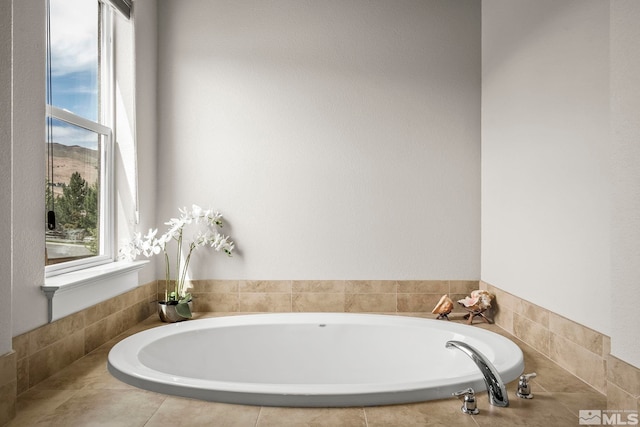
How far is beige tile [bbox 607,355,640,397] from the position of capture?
1455 millimetres

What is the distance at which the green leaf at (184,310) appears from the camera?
2793 mm

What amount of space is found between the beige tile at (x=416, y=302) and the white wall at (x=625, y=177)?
156 centimetres

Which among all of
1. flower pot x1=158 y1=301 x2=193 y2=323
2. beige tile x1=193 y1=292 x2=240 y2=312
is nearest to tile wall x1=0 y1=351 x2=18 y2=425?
flower pot x1=158 y1=301 x2=193 y2=323

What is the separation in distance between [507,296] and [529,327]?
0.30m

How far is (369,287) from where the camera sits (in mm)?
3096

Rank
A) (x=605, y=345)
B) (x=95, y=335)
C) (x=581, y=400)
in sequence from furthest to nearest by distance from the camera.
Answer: (x=95, y=335) → (x=605, y=345) → (x=581, y=400)

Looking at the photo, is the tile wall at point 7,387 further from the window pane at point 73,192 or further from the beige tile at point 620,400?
the beige tile at point 620,400

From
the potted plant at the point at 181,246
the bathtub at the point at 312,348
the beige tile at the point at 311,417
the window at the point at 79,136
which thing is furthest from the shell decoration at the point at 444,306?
the window at the point at 79,136

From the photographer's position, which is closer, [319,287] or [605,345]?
[605,345]

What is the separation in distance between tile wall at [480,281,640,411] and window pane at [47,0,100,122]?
240cm

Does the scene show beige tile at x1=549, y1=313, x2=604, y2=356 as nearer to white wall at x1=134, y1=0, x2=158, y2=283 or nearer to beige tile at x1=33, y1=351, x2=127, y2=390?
beige tile at x1=33, y1=351, x2=127, y2=390

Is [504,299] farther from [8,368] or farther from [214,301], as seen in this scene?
[8,368]

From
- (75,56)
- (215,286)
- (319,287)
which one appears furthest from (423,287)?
(75,56)

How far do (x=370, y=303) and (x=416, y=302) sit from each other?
0.94ft
